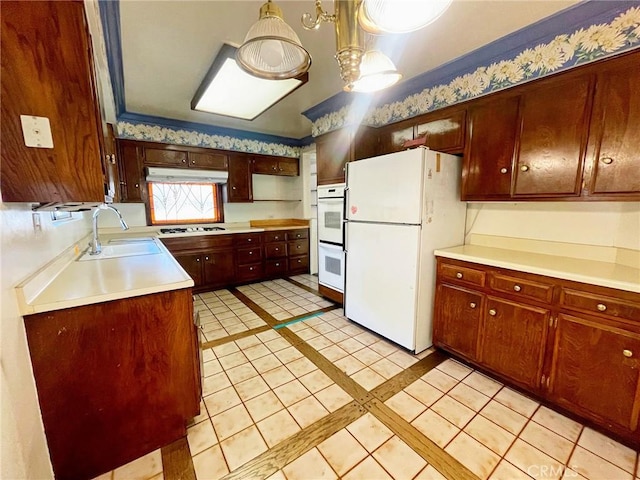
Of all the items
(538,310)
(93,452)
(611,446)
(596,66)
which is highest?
(596,66)

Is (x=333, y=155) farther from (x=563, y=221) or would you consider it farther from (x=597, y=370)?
(x=597, y=370)

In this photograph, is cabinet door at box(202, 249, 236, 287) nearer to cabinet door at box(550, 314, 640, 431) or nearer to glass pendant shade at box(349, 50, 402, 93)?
glass pendant shade at box(349, 50, 402, 93)

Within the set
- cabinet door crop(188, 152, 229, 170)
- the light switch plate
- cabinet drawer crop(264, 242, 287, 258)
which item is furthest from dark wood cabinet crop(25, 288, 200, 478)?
cabinet door crop(188, 152, 229, 170)

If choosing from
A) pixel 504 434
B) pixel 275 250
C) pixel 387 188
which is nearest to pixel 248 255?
pixel 275 250

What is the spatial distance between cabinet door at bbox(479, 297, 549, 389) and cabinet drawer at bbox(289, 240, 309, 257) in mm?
3221

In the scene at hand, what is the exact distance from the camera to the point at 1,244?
2.94 ft

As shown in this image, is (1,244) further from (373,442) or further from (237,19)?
(373,442)

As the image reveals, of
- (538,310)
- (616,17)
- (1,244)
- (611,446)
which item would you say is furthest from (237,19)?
(611,446)

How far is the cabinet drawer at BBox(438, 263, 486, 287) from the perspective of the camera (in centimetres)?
196

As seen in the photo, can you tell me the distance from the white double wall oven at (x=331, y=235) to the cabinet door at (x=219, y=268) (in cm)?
149

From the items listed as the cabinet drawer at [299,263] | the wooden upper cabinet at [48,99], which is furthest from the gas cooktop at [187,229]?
the wooden upper cabinet at [48,99]

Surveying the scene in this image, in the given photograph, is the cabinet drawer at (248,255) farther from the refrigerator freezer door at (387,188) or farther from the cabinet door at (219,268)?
the refrigerator freezer door at (387,188)

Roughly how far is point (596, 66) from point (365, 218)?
5.86 feet

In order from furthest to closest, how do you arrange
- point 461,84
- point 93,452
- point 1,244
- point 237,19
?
point 461,84, point 237,19, point 93,452, point 1,244
